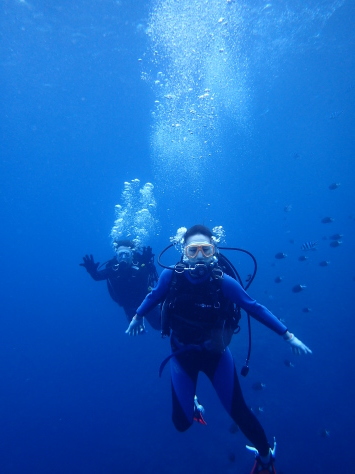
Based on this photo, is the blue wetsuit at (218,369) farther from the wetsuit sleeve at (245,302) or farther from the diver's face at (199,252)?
the diver's face at (199,252)

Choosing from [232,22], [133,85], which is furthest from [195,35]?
[133,85]

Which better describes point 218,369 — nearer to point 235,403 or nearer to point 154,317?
point 235,403

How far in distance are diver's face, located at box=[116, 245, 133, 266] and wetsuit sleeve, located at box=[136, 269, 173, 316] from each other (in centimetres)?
389

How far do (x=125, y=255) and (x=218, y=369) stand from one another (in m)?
4.80

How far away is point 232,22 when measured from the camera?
2108 centimetres

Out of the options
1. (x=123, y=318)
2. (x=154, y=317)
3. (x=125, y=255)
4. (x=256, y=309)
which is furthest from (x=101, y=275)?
(x=123, y=318)

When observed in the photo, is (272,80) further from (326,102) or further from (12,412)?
(12,412)

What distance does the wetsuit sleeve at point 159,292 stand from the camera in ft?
15.0

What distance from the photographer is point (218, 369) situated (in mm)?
4531

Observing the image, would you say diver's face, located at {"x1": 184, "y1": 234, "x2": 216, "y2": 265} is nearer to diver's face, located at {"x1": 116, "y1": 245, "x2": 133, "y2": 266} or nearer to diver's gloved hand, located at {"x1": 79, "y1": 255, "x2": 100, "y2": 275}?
diver's face, located at {"x1": 116, "y1": 245, "x2": 133, "y2": 266}

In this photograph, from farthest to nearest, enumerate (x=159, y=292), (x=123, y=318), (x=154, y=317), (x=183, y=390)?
(x=123, y=318) < (x=154, y=317) < (x=159, y=292) < (x=183, y=390)

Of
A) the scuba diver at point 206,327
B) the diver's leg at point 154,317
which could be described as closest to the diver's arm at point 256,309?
the scuba diver at point 206,327

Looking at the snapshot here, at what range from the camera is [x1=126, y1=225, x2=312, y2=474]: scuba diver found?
4219 mm

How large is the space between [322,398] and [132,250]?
9588mm
